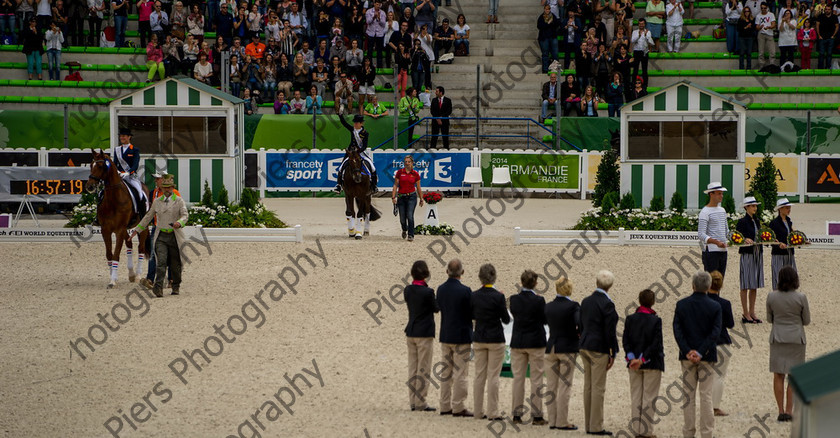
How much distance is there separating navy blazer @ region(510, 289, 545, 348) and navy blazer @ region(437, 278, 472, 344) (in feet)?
1.73

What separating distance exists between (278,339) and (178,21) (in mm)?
23278

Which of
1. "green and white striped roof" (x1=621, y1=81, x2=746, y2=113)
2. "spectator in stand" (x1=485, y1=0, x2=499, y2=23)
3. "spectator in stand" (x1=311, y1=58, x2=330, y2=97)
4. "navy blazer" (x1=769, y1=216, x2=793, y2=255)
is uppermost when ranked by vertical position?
"spectator in stand" (x1=485, y1=0, x2=499, y2=23)

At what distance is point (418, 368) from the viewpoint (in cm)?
1334

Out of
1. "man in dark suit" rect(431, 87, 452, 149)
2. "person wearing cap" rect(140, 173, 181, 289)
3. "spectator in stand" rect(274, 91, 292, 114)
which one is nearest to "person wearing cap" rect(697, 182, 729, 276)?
"person wearing cap" rect(140, 173, 181, 289)

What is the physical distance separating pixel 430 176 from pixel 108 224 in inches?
521

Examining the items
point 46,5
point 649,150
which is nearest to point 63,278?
point 649,150

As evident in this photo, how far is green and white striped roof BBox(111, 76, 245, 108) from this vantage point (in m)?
26.6

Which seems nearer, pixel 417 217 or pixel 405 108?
pixel 417 217

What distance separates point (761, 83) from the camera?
36625 millimetres

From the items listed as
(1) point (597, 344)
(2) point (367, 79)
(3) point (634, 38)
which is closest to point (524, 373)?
(1) point (597, 344)

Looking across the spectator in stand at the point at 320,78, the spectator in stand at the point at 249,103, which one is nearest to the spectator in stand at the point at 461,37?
the spectator in stand at the point at 320,78

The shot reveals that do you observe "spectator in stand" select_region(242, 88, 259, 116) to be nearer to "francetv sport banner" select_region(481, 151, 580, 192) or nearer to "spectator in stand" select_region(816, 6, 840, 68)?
"francetv sport banner" select_region(481, 151, 580, 192)

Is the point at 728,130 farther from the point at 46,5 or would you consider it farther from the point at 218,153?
the point at 46,5

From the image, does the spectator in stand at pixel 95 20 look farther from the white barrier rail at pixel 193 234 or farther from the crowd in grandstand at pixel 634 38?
the white barrier rail at pixel 193 234
